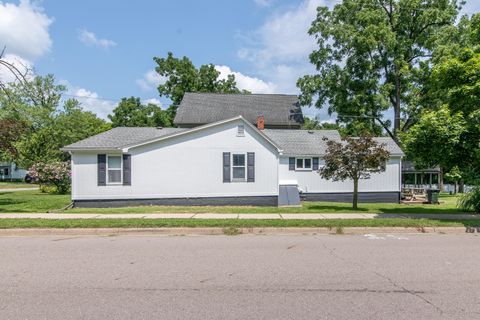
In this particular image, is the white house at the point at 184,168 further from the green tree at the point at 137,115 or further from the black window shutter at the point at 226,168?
the green tree at the point at 137,115

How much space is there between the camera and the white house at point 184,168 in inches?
684

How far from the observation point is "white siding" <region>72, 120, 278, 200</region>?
57.0 ft

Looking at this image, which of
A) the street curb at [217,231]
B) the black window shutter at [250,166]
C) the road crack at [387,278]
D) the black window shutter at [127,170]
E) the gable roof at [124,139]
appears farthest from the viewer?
the black window shutter at [250,166]

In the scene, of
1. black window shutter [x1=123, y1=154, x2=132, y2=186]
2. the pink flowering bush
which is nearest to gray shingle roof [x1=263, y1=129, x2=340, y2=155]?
black window shutter [x1=123, y1=154, x2=132, y2=186]

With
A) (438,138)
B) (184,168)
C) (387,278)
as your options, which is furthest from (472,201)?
(184,168)

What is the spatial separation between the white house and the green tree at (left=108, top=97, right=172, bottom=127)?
96.4 ft

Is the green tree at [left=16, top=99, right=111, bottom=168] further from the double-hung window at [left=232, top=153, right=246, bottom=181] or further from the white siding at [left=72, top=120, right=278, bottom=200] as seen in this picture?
the double-hung window at [left=232, top=153, right=246, bottom=181]

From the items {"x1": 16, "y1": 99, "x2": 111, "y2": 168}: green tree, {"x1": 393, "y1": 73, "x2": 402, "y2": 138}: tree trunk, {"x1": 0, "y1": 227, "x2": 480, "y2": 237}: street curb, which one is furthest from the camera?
{"x1": 393, "y1": 73, "x2": 402, "y2": 138}: tree trunk

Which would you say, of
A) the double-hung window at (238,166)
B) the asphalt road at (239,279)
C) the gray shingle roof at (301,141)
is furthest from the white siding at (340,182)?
the asphalt road at (239,279)

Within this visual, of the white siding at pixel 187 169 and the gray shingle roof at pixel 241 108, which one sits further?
the gray shingle roof at pixel 241 108

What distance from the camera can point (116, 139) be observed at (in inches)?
741

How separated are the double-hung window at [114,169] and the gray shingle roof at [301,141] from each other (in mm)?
10522

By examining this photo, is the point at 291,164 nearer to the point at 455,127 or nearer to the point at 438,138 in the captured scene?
the point at 438,138

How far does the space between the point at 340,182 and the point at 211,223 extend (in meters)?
15.3
